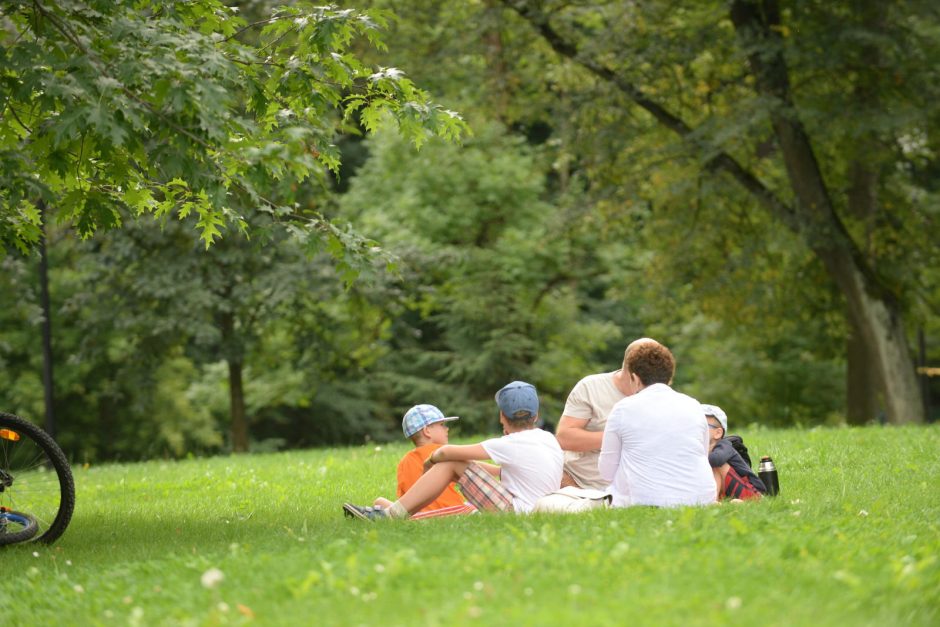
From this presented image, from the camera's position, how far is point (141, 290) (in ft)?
63.4

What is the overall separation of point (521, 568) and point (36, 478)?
410 centimetres

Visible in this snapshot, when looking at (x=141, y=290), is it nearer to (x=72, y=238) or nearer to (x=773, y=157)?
(x=72, y=238)

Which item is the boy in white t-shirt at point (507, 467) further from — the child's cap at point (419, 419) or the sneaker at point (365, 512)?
the child's cap at point (419, 419)

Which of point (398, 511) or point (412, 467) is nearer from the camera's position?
point (398, 511)

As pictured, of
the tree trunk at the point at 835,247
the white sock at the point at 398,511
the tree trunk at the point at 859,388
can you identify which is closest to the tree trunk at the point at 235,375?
the tree trunk at the point at 835,247

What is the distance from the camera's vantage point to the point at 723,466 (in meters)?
7.77

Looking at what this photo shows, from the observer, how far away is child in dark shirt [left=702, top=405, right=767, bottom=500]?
768 cm

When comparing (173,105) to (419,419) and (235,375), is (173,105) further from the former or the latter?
(235,375)

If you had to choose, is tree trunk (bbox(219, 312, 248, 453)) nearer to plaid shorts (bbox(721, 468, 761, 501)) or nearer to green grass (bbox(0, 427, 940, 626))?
green grass (bbox(0, 427, 940, 626))

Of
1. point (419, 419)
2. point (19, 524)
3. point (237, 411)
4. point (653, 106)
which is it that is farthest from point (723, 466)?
point (237, 411)

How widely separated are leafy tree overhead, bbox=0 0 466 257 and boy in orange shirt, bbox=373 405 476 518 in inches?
50.1

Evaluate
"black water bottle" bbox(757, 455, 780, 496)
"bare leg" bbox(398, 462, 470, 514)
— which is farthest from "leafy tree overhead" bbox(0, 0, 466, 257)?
"black water bottle" bbox(757, 455, 780, 496)

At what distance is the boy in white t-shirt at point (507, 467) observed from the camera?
7328 mm

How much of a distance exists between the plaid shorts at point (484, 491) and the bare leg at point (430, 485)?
64 millimetres
